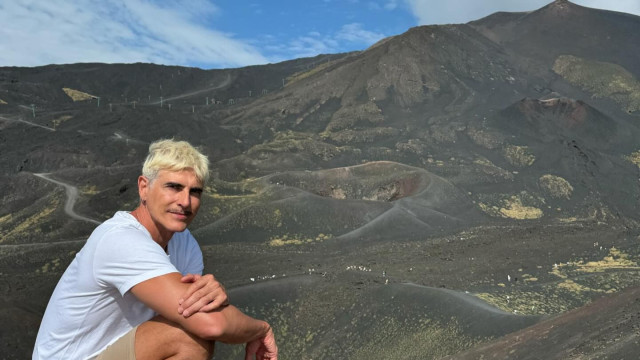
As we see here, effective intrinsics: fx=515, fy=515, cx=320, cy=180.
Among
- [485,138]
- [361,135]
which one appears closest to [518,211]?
[485,138]

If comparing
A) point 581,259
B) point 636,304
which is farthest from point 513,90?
point 636,304

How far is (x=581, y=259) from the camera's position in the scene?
1184 inches

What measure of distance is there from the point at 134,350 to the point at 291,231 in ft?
103

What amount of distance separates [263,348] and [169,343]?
85 centimetres

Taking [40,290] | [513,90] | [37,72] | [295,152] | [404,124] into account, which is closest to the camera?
[40,290]

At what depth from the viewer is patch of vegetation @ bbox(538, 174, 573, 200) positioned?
44938mm

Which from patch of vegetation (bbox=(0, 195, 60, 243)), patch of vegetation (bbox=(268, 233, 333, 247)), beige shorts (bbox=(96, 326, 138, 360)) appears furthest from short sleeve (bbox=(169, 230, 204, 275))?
patch of vegetation (bbox=(0, 195, 60, 243))

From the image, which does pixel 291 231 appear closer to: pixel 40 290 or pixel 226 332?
pixel 40 290

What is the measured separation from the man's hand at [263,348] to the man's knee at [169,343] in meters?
0.56

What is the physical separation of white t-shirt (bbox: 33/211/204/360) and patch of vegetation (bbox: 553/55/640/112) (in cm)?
8388

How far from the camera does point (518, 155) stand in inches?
2151

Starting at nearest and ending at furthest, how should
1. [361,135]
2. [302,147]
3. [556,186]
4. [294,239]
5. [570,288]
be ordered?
[570,288]
[294,239]
[556,186]
[302,147]
[361,135]

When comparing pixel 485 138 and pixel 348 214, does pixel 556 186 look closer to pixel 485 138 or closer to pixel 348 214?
pixel 485 138

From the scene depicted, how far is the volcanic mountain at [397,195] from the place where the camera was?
19094 mm
